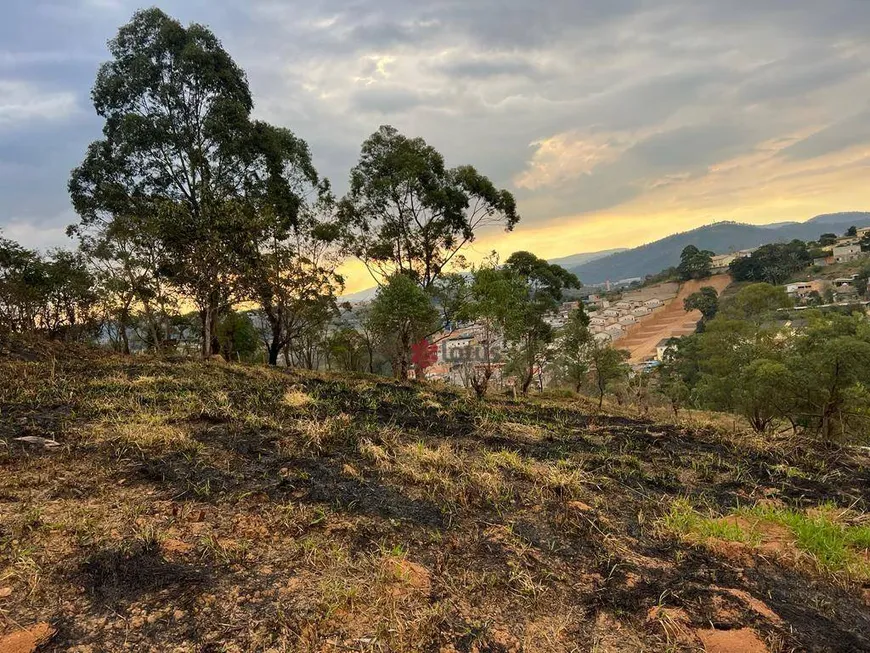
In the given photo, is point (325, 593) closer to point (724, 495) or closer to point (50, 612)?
point (50, 612)

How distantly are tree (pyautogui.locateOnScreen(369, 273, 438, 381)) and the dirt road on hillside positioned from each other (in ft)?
203

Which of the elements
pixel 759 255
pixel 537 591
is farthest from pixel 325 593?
pixel 759 255

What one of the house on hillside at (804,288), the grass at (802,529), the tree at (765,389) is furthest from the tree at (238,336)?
the house on hillside at (804,288)

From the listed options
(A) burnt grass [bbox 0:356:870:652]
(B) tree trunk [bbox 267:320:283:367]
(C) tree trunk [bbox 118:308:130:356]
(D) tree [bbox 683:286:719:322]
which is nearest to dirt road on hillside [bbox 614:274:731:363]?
(D) tree [bbox 683:286:719:322]

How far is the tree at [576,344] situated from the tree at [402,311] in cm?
1201

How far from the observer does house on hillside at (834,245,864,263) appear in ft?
296

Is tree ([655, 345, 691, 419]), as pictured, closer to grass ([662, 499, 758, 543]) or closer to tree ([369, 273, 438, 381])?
tree ([369, 273, 438, 381])

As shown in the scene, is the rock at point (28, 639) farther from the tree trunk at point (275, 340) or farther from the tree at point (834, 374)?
the tree at point (834, 374)

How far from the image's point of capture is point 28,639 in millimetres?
2236

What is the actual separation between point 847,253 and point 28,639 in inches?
4978

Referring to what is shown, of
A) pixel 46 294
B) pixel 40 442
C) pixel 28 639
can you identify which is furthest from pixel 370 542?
pixel 46 294

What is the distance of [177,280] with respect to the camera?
55.8ft

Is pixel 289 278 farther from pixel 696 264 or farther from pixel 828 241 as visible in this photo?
pixel 828 241

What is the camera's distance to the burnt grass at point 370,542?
8.35 ft
